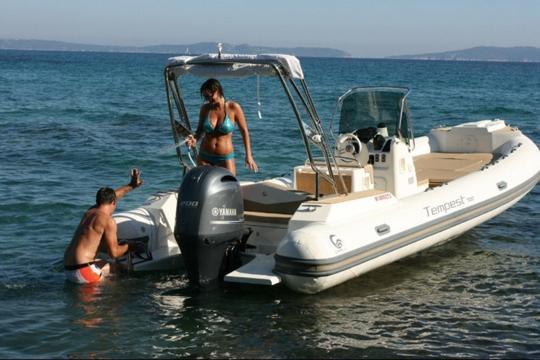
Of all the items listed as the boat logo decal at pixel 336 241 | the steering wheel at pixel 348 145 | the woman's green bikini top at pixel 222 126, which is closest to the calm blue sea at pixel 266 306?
the woman's green bikini top at pixel 222 126

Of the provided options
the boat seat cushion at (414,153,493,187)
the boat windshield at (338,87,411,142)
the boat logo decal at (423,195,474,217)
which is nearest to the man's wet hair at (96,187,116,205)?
the boat logo decal at (423,195,474,217)

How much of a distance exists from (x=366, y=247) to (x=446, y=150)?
530cm

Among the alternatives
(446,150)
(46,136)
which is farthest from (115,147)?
(446,150)

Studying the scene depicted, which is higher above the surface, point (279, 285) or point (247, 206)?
point (247, 206)

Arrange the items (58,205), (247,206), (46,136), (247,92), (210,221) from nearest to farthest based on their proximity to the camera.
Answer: (210,221), (247,206), (58,205), (46,136), (247,92)

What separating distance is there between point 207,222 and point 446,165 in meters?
4.67

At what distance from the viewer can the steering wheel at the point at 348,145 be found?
29.3ft

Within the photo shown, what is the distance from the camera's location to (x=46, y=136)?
1841 centimetres

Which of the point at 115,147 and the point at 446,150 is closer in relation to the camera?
the point at 446,150

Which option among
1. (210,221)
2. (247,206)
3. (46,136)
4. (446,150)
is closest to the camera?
(210,221)

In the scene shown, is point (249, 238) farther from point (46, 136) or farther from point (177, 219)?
point (46, 136)

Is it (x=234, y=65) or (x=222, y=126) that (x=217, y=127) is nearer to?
(x=222, y=126)

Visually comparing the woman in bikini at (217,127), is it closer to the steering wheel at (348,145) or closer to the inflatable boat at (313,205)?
the inflatable boat at (313,205)

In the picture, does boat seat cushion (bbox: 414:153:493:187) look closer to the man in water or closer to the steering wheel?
the steering wheel
